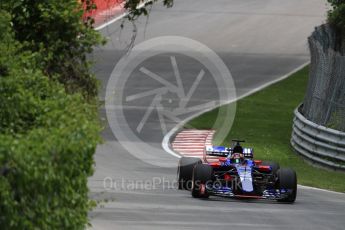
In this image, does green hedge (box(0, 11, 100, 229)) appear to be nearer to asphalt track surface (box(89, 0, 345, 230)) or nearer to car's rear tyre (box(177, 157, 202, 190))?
asphalt track surface (box(89, 0, 345, 230))

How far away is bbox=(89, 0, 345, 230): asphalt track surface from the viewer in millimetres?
17234

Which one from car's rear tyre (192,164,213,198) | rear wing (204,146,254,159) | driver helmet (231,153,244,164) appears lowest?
car's rear tyre (192,164,213,198)

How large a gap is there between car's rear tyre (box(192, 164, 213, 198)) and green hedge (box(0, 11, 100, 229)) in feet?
27.4

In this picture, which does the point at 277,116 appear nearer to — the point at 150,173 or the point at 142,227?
the point at 150,173

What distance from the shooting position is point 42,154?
28.2 ft

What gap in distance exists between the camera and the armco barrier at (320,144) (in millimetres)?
26469

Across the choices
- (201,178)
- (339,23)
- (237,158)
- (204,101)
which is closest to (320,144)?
(237,158)

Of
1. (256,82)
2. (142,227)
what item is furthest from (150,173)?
(256,82)

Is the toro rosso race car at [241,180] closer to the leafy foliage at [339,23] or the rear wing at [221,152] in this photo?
the rear wing at [221,152]

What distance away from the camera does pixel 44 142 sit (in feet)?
29.3

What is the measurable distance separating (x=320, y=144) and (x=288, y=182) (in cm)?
749

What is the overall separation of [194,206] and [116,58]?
80.4 ft

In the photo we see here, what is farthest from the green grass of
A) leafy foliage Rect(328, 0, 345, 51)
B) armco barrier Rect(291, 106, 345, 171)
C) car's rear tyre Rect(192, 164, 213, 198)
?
car's rear tyre Rect(192, 164, 213, 198)

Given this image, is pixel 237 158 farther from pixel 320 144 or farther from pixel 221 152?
pixel 320 144
